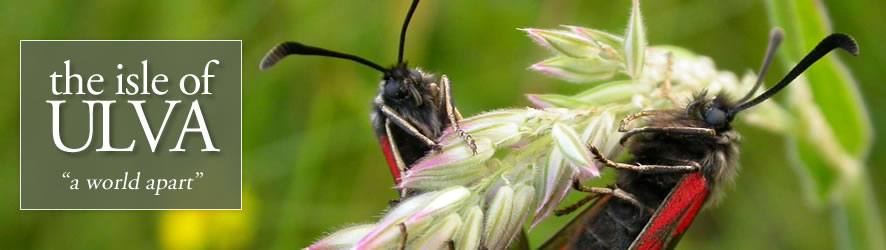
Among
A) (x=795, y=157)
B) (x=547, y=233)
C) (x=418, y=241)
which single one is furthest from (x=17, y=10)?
(x=795, y=157)

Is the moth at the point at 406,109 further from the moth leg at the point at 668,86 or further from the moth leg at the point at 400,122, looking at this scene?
the moth leg at the point at 668,86

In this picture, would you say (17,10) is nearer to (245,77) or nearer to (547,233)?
(245,77)

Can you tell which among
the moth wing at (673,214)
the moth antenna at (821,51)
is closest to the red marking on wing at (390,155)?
the moth wing at (673,214)

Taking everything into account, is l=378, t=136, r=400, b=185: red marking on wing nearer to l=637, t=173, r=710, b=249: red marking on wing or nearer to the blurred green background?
l=637, t=173, r=710, b=249: red marking on wing

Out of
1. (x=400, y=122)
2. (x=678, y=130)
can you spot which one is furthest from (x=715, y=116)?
(x=400, y=122)

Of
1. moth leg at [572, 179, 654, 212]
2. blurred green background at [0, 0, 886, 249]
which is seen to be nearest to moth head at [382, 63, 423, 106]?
moth leg at [572, 179, 654, 212]

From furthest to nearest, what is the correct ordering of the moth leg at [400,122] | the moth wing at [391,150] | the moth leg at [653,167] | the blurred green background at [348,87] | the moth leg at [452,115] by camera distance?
the blurred green background at [348,87] < the moth wing at [391,150] < the moth leg at [400,122] < the moth leg at [653,167] < the moth leg at [452,115]
